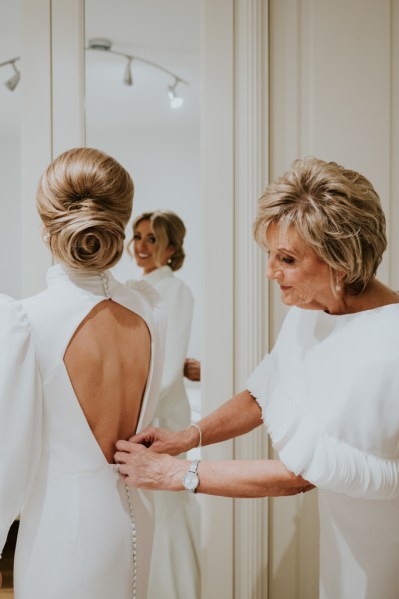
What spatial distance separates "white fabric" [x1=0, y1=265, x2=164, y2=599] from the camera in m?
0.99

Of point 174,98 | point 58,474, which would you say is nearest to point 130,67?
point 174,98

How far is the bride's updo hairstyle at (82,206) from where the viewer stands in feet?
3.35

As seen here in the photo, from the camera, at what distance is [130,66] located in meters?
1.71

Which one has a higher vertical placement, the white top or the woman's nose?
the woman's nose

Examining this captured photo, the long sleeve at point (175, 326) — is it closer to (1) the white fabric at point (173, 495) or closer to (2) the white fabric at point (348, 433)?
(1) the white fabric at point (173, 495)

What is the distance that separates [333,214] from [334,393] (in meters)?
0.39

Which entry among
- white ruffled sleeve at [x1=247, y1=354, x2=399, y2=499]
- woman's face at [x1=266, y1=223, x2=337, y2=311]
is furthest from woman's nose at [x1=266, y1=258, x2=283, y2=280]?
white ruffled sleeve at [x1=247, y1=354, x2=399, y2=499]

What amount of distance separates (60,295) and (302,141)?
1.13 m

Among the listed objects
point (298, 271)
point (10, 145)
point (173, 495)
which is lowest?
point (173, 495)

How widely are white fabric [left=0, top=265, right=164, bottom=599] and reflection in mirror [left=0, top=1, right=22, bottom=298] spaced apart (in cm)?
78

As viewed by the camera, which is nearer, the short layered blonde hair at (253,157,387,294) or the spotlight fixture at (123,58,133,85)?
the short layered blonde hair at (253,157,387,294)

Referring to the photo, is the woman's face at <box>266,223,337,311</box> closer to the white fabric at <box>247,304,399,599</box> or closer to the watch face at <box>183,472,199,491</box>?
the white fabric at <box>247,304,399,599</box>

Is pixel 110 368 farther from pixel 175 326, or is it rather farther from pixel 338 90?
pixel 338 90

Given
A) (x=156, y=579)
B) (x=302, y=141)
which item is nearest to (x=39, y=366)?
(x=156, y=579)
